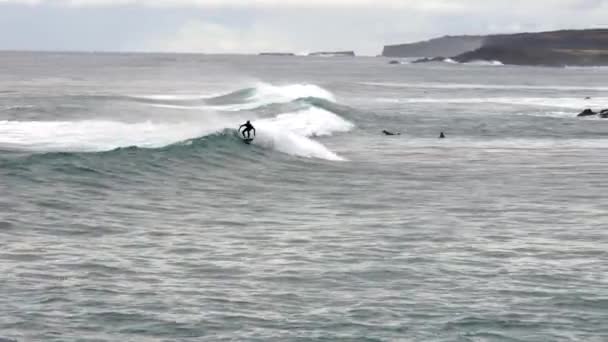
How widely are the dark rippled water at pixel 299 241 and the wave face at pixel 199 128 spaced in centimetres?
30

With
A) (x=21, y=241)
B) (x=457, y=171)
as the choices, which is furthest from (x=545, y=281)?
(x=457, y=171)

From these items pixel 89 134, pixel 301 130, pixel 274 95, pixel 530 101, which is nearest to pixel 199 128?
pixel 301 130

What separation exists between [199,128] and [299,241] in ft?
109

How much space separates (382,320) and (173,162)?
20.3 m

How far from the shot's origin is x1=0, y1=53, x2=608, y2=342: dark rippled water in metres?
15.0

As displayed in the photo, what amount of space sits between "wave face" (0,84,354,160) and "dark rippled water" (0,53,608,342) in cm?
30

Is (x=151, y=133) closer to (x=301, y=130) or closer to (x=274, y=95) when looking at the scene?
(x=301, y=130)

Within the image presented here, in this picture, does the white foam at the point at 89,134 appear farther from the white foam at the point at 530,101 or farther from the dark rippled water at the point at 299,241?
the white foam at the point at 530,101

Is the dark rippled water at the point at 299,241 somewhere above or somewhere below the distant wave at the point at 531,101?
below

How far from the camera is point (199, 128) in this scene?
53.6 m

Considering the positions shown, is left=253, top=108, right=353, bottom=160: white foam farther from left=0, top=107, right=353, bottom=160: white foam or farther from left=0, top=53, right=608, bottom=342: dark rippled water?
left=0, top=53, right=608, bottom=342: dark rippled water

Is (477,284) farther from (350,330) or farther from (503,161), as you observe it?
(503,161)

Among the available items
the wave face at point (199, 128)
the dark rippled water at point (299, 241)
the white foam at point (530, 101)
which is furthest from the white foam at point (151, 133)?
the white foam at point (530, 101)

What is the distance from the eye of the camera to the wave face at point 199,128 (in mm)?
41438
